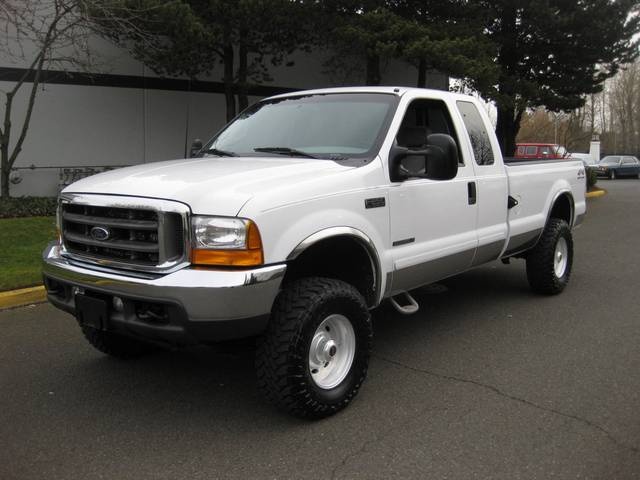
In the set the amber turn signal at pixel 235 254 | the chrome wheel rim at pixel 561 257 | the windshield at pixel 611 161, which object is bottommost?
the chrome wheel rim at pixel 561 257

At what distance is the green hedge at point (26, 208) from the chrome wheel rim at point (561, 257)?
313 inches

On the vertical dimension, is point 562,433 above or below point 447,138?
below

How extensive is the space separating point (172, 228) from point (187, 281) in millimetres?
305

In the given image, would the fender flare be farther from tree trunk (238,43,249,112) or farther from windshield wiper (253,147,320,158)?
tree trunk (238,43,249,112)

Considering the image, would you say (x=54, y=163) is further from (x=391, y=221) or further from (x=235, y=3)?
(x=391, y=221)

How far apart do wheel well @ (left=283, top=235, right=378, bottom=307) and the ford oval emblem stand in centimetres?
103

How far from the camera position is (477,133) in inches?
209

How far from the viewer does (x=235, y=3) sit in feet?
39.2

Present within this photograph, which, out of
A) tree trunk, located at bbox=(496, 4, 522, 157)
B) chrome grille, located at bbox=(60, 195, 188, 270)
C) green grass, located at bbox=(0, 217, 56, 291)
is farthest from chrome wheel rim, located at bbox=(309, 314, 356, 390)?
tree trunk, located at bbox=(496, 4, 522, 157)

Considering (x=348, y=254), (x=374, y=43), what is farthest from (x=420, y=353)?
(x=374, y=43)

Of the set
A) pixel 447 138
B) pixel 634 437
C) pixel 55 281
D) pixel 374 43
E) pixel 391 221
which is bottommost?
pixel 634 437

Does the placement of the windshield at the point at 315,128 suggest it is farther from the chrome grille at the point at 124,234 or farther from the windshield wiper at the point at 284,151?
the chrome grille at the point at 124,234

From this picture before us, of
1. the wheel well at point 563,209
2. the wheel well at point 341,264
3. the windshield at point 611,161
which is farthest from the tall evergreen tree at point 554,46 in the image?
the windshield at point 611,161

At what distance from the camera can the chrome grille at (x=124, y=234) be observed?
323 cm
